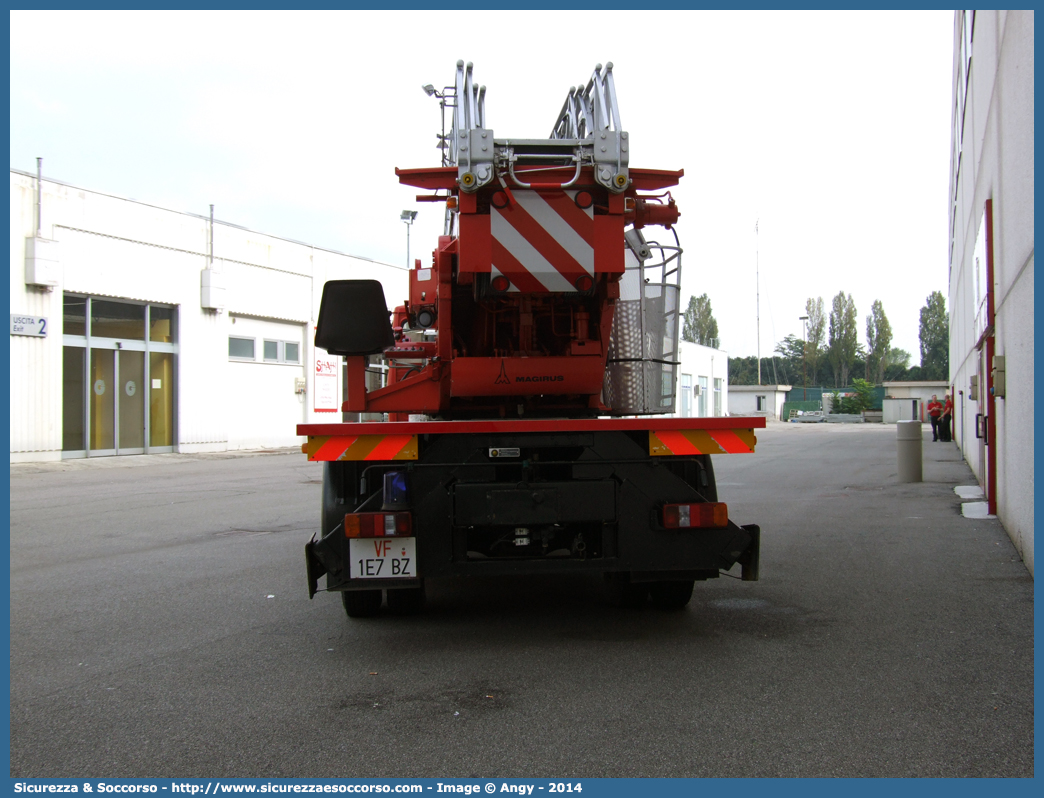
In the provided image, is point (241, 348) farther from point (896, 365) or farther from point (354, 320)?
point (896, 365)

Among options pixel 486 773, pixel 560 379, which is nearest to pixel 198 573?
pixel 560 379

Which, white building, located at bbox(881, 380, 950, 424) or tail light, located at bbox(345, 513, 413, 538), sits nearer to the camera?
tail light, located at bbox(345, 513, 413, 538)

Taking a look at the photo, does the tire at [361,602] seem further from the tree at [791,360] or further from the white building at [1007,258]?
the tree at [791,360]

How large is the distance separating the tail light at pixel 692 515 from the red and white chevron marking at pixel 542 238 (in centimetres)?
142

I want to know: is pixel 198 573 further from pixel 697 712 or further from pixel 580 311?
pixel 697 712

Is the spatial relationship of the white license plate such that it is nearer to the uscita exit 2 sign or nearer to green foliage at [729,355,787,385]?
the uscita exit 2 sign

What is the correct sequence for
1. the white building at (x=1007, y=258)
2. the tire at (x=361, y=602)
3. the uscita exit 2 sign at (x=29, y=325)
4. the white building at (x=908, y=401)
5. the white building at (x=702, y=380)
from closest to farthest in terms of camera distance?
the tire at (x=361, y=602)
the white building at (x=1007, y=258)
the uscita exit 2 sign at (x=29, y=325)
the white building at (x=702, y=380)
the white building at (x=908, y=401)

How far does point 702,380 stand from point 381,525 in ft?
156

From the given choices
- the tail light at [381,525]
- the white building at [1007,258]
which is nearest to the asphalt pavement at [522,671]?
the tail light at [381,525]

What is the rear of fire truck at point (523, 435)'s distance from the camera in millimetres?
4535

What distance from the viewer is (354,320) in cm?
501

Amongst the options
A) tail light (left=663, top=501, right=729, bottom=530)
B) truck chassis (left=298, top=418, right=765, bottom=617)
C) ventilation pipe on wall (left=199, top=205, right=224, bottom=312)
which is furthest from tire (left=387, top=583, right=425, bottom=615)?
ventilation pipe on wall (left=199, top=205, right=224, bottom=312)

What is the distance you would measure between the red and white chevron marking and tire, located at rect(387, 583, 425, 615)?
6.71 ft

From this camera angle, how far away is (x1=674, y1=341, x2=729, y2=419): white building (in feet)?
150
